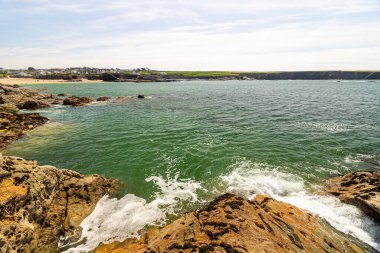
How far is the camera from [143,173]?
20281 millimetres

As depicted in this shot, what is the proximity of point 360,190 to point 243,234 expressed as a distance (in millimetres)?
11663

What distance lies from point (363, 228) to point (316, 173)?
7138mm

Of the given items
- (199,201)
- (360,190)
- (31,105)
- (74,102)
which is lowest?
(199,201)

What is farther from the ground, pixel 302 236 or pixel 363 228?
pixel 302 236

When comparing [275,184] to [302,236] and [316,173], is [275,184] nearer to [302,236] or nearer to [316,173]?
[316,173]

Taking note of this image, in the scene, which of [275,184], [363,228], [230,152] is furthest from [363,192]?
[230,152]

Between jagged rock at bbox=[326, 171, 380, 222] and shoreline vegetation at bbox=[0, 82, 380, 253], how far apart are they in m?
0.05

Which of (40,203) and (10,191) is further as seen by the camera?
(40,203)

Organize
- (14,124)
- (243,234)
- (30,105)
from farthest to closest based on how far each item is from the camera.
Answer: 1. (30,105)
2. (14,124)
3. (243,234)

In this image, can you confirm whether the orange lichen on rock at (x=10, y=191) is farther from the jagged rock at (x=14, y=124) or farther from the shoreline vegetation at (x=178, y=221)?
the jagged rock at (x=14, y=124)

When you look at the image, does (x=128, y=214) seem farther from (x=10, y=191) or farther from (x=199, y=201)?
(x=10, y=191)

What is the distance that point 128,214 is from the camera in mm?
14773

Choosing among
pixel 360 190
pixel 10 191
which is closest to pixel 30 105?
pixel 10 191

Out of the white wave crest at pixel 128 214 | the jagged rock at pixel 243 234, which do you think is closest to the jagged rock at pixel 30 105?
the white wave crest at pixel 128 214
